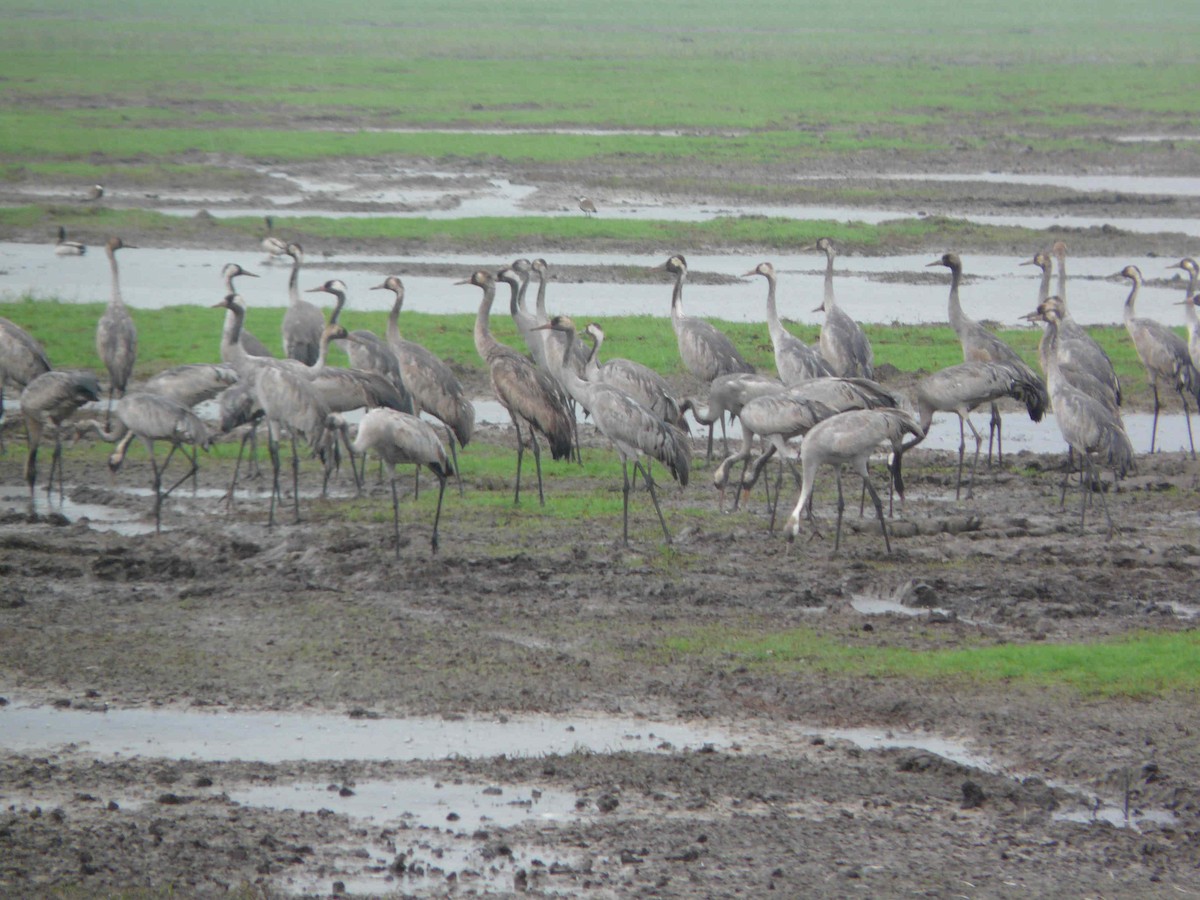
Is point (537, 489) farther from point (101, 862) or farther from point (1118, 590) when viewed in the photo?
point (101, 862)

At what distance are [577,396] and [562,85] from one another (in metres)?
46.2

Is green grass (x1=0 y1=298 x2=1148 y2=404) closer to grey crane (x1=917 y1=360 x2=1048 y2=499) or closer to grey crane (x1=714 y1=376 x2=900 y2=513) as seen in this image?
grey crane (x1=917 y1=360 x2=1048 y2=499)

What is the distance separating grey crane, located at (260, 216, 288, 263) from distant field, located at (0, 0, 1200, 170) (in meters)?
8.82

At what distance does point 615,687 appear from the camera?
29.7ft

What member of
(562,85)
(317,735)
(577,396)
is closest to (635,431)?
(577,396)

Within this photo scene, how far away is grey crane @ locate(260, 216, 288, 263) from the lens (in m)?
22.2

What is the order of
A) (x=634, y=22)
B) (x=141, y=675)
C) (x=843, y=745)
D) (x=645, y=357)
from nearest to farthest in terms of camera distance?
(x=843, y=745)
(x=141, y=675)
(x=645, y=357)
(x=634, y=22)

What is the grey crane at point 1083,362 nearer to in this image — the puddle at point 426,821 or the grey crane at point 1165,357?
the grey crane at point 1165,357

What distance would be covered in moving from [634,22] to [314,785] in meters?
95.6

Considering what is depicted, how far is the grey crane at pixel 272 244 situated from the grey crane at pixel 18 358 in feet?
20.2

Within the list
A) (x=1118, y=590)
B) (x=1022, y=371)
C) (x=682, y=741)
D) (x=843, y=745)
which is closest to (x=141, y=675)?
(x=682, y=741)

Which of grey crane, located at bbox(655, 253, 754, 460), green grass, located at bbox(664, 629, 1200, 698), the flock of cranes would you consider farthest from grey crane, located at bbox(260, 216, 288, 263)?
green grass, located at bbox(664, 629, 1200, 698)

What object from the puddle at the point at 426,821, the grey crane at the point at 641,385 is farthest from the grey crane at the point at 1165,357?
the puddle at the point at 426,821

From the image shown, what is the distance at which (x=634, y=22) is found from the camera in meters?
98.5
